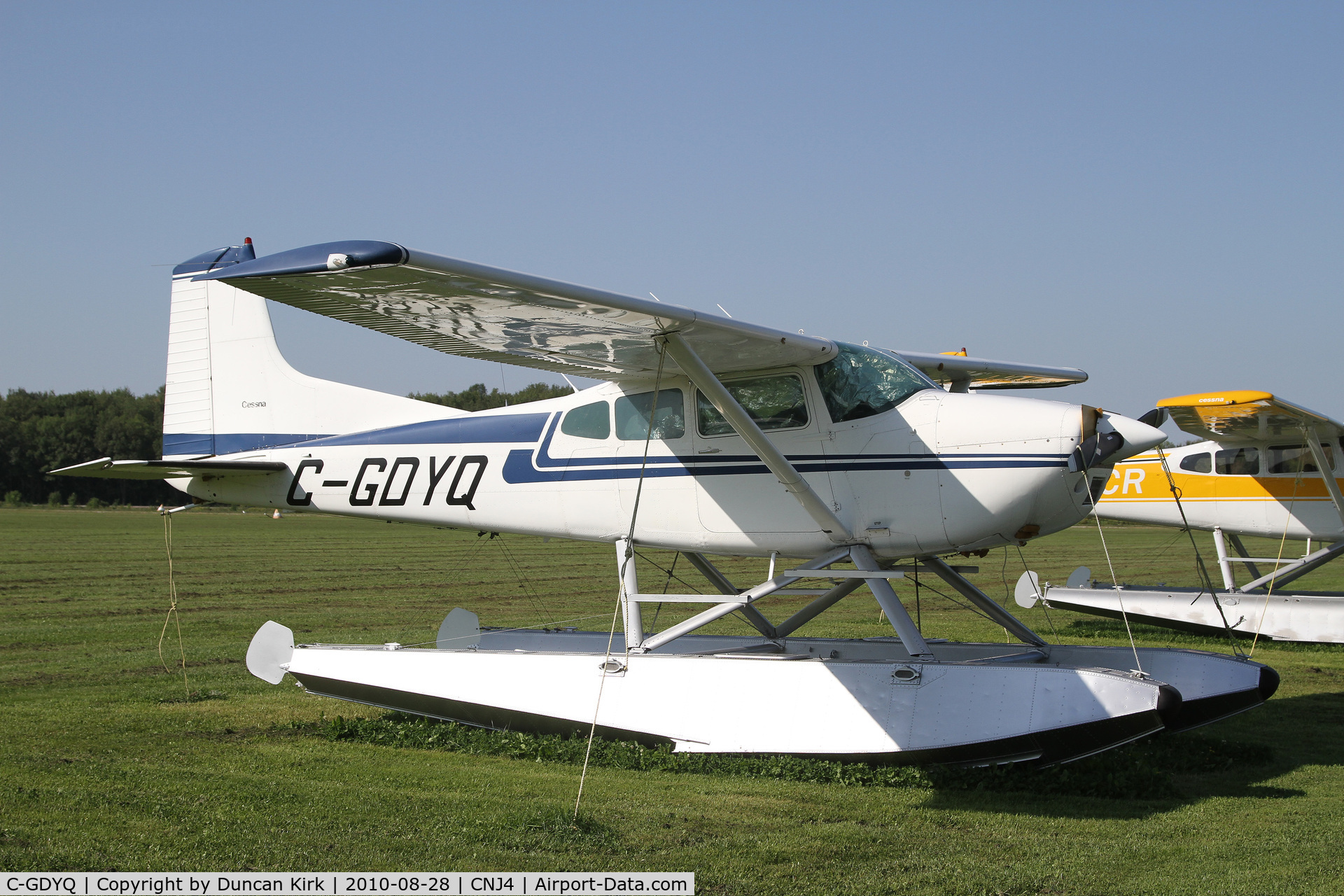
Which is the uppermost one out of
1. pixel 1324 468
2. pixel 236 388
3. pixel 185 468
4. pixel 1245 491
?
pixel 236 388

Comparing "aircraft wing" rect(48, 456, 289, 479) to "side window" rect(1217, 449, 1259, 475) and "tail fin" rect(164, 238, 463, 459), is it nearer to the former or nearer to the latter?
"tail fin" rect(164, 238, 463, 459)

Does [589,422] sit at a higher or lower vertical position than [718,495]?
higher

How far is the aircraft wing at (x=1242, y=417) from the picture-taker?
435 inches

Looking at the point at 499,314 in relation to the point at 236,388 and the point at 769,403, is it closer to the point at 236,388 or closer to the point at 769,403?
the point at 769,403

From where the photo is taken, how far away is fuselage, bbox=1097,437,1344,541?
14.5 meters

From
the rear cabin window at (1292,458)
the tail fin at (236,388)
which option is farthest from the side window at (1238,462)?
the tail fin at (236,388)

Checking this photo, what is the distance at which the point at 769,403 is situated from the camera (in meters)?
7.61

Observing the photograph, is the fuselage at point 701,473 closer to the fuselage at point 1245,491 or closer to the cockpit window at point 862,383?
the cockpit window at point 862,383

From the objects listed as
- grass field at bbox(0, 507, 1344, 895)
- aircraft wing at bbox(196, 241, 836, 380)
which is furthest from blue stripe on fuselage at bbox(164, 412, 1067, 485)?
grass field at bbox(0, 507, 1344, 895)

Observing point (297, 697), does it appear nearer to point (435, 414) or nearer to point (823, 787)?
point (435, 414)

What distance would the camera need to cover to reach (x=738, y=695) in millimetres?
7199

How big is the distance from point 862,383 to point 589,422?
230 centimetres

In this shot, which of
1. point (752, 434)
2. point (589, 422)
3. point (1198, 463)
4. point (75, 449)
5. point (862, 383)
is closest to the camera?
point (752, 434)

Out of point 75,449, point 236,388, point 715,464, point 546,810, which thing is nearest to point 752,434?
point 715,464
